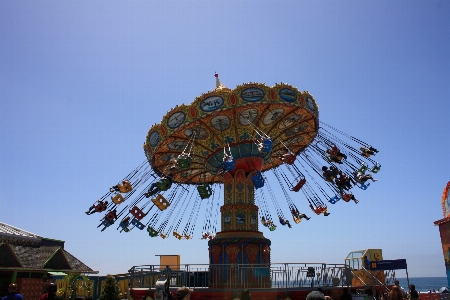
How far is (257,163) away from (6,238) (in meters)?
19.9

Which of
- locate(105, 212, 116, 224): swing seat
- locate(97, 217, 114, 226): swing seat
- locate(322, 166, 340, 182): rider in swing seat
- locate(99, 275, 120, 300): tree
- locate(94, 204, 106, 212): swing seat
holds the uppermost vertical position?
locate(322, 166, 340, 182): rider in swing seat

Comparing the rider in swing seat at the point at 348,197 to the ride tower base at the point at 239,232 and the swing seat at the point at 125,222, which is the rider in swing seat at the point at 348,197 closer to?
the ride tower base at the point at 239,232

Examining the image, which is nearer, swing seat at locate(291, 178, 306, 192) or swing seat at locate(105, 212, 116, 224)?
swing seat at locate(105, 212, 116, 224)

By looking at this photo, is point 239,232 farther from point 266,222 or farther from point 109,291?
point 109,291

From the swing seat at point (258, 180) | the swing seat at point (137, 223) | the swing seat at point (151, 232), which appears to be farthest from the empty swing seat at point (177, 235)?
the swing seat at point (258, 180)

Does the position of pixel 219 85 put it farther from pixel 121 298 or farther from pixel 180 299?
pixel 180 299

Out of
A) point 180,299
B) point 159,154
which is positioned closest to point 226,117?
point 159,154

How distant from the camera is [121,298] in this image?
1691 cm

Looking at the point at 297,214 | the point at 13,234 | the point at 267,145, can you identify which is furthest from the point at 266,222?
the point at 13,234

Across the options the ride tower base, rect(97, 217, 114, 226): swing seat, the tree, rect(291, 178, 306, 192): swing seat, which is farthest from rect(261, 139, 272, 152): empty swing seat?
rect(97, 217, 114, 226): swing seat

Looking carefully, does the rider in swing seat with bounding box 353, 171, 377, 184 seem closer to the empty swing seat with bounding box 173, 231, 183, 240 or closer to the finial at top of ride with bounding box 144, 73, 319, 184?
the finial at top of ride with bounding box 144, 73, 319, 184

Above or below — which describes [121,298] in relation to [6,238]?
below

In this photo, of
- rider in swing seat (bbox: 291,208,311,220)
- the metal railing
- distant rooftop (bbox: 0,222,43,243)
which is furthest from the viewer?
distant rooftop (bbox: 0,222,43,243)

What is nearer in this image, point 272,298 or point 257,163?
point 272,298
